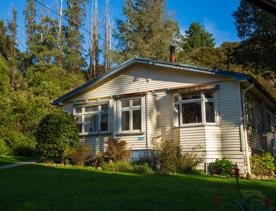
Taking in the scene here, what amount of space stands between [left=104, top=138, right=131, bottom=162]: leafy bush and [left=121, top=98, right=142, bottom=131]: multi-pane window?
1.48 metres

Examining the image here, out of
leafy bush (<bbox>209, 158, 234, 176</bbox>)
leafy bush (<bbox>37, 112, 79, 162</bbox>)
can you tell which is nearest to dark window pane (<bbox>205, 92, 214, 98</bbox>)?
leafy bush (<bbox>209, 158, 234, 176</bbox>)

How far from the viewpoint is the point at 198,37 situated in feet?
198

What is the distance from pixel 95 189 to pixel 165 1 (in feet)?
129

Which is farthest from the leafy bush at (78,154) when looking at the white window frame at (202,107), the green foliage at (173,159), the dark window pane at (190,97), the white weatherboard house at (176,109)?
the dark window pane at (190,97)

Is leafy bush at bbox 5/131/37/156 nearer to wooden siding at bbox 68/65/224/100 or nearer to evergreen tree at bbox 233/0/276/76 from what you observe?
wooden siding at bbox 68/65/224/100

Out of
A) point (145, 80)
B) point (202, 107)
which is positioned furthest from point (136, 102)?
point (202, 107)

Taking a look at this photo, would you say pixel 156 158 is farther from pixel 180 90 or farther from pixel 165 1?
pixel 165 1

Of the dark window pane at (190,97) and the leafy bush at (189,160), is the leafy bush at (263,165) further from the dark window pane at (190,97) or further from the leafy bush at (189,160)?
the dark window pane at (190,97)

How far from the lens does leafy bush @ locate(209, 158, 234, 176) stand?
594 inches

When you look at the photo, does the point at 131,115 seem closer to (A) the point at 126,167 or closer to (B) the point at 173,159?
(A) the point at 126,167

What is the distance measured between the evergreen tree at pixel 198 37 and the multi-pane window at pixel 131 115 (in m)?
40.8

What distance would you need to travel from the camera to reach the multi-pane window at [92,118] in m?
19.6

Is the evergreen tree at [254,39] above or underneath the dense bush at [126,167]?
above

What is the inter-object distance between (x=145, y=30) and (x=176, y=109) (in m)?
28.1
